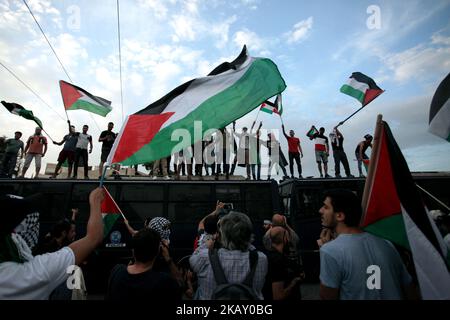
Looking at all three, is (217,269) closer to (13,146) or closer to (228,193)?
(228,193)

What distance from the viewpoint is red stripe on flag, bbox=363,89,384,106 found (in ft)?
25.2

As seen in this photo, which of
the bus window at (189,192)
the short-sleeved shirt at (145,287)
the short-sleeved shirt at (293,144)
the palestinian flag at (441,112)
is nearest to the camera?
the short-sleeved shirt at (145,287)

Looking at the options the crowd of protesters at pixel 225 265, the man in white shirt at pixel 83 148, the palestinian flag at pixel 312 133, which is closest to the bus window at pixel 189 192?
the man in white shirt at pixel 83 148

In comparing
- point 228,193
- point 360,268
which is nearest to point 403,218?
point 360,268

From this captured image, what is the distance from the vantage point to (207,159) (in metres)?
9.27

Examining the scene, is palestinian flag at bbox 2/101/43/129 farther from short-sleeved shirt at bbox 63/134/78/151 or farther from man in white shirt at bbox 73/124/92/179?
man in white shirt at bbox 73/124/92/179

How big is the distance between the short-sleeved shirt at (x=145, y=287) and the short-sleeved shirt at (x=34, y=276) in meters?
0.40

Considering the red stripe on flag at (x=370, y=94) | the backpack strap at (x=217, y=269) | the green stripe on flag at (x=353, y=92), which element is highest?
the green stripe on flag at (x=353, y=92)

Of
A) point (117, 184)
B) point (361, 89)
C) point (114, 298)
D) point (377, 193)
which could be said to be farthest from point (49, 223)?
point (361, 89)

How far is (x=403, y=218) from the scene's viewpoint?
218 centimetres

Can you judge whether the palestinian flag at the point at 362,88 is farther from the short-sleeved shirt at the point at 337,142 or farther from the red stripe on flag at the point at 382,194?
the red stripe on flag at the point at 382,194

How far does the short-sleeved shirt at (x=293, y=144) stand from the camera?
34.4ft

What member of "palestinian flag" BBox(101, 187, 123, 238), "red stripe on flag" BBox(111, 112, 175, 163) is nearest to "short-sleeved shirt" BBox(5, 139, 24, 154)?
"palestinian flag" BBox(101, 187, 123, 238)
